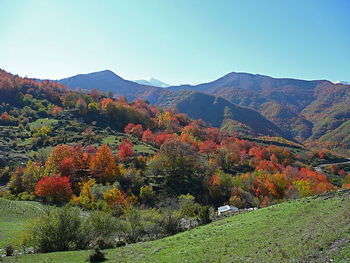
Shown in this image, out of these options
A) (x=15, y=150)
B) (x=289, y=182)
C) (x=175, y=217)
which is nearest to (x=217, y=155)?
(x=289, y=182)

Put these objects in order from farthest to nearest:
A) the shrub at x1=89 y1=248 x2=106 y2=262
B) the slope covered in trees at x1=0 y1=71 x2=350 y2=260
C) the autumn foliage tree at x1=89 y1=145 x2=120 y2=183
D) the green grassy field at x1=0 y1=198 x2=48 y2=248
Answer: the autumn foliage tree at x1=89 y1=145 x2=120 y2=183 → the green grassy field at x1=0 y1=198 x2=48 y2=248 → the slope covered in trees at x1=0 y1=71 x2=350 y2=260 → the shrub at x1=89 y1=248 x2=106 y2=262

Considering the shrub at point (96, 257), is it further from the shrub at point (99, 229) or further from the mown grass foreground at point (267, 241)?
the shrub at point (99, 229)

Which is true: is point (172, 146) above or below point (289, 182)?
above

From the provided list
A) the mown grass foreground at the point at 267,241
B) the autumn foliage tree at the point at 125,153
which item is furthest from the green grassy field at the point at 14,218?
the autumn foliage tree at the point at 125,153

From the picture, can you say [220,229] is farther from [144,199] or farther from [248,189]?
[248,189]

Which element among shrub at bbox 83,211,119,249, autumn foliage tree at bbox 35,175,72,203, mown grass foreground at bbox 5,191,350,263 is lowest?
autumn foliage tree at bbox 35,175,72,203

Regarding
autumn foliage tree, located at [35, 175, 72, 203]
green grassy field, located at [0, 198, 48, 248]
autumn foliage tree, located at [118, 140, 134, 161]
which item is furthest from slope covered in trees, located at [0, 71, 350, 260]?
green grassy field, located at [0, 198, 48, 248]

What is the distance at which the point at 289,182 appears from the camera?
131875mm

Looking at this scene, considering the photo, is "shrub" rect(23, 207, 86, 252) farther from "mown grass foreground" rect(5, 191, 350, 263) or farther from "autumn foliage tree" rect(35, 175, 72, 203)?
"autumn foliage tree" rect(35, 175, 72, 203)

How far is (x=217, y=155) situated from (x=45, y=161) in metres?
70.4

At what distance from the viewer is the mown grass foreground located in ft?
97.3

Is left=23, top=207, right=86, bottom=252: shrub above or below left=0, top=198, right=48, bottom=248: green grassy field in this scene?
above

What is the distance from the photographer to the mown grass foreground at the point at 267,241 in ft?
97.3

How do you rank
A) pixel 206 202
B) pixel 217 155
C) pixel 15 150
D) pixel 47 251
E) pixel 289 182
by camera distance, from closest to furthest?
pixel 47 251
pixel 206 202
pixel 289 182
pixel 15 150
pixel 217 155
